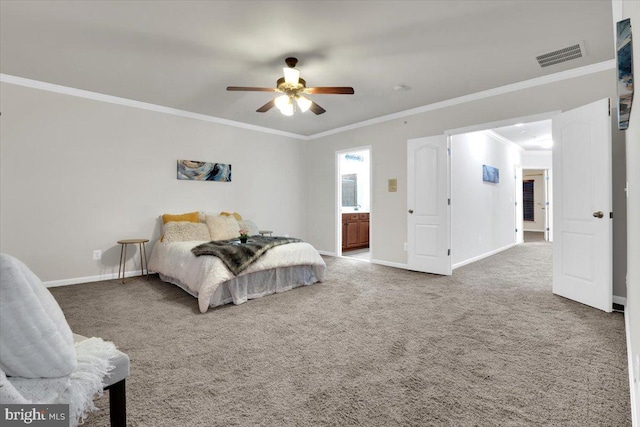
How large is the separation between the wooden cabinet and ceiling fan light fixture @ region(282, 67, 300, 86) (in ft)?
13.0

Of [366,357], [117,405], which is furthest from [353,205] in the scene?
[117,405]

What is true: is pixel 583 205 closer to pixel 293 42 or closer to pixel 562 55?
pixel 562 55

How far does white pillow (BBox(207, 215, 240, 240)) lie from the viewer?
472 centimetres

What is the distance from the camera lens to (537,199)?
38.0ft

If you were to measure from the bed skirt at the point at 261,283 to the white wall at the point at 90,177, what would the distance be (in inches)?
44.4

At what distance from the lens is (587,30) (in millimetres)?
2717

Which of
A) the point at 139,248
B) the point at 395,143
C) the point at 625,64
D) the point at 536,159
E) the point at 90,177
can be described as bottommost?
the point at 139,248

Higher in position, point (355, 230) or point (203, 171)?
point (203, 171)

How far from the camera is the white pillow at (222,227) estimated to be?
4719 mm

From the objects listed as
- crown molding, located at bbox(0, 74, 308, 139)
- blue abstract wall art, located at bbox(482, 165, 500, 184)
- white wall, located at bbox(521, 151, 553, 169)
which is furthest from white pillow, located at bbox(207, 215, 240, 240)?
white wall, located at bbox(521, 151, 553, 169)

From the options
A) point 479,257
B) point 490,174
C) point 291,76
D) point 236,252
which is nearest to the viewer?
point 291,76

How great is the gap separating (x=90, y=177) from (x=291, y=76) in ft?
10.5

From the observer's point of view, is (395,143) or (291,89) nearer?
(291,89)

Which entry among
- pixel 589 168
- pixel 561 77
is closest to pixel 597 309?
pixel 589 168
